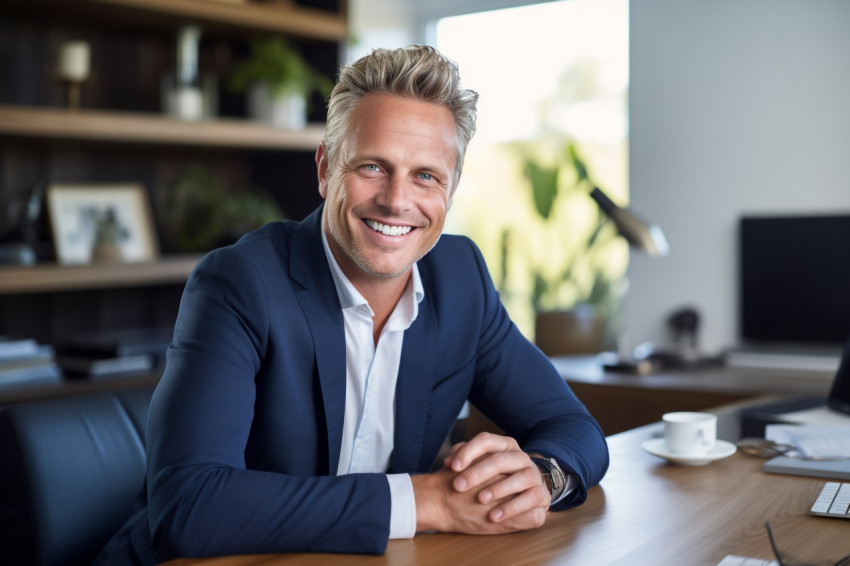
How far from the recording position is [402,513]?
116cm

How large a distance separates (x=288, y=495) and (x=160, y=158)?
2.78 metres

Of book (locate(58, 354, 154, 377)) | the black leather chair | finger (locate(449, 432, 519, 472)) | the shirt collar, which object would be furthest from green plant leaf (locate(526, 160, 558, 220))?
finger (locate(449, 432, 519, 472))

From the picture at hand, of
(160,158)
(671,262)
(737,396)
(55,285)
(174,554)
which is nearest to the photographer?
(174,554)

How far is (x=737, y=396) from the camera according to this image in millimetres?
2744

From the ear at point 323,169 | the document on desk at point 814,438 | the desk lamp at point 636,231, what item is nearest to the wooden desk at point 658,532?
the document on desk at point 814,438

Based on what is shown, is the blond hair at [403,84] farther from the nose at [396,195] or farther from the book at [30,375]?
the book at [30,375]

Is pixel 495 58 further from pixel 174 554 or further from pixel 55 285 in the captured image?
pixel 174 554

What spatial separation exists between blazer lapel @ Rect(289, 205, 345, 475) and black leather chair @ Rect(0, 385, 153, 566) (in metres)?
0.35

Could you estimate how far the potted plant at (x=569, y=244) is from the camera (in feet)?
13.8

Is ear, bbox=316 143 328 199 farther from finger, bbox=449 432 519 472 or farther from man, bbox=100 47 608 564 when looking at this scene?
finger, bbox=449 432 519 472

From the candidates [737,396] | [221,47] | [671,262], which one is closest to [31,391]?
[221,47]

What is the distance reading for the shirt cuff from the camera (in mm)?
1153

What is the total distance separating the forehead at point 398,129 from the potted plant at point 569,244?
259 cm

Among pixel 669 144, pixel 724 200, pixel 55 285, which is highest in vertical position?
pixel 669 144
